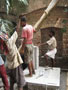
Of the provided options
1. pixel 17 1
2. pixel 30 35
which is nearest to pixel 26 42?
pixel 30 35

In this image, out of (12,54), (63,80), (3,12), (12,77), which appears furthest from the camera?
(3,12)

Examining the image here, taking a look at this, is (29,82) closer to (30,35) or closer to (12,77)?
(12,77)

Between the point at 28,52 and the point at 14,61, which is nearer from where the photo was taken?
the point at 14,61

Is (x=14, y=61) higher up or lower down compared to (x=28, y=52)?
lower down

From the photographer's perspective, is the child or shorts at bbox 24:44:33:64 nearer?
the child

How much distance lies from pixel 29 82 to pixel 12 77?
0.89 meters

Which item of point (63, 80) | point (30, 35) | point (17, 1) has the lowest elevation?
point (63, 80)

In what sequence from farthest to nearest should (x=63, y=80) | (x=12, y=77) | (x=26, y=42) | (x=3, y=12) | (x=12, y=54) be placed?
(x=3, y=12)
(x=63, y=80)
(x=26, y=42)
(x=12, y=77)
(x=12, y=54)

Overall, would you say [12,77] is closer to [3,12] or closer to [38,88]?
[38,88]

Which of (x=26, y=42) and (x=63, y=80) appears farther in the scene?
(x=63, y=80)

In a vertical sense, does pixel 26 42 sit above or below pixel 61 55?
above

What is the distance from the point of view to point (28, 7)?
437 inches

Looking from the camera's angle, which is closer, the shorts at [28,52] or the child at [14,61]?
the child at [14,61]

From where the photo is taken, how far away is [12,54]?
4.32 metres
